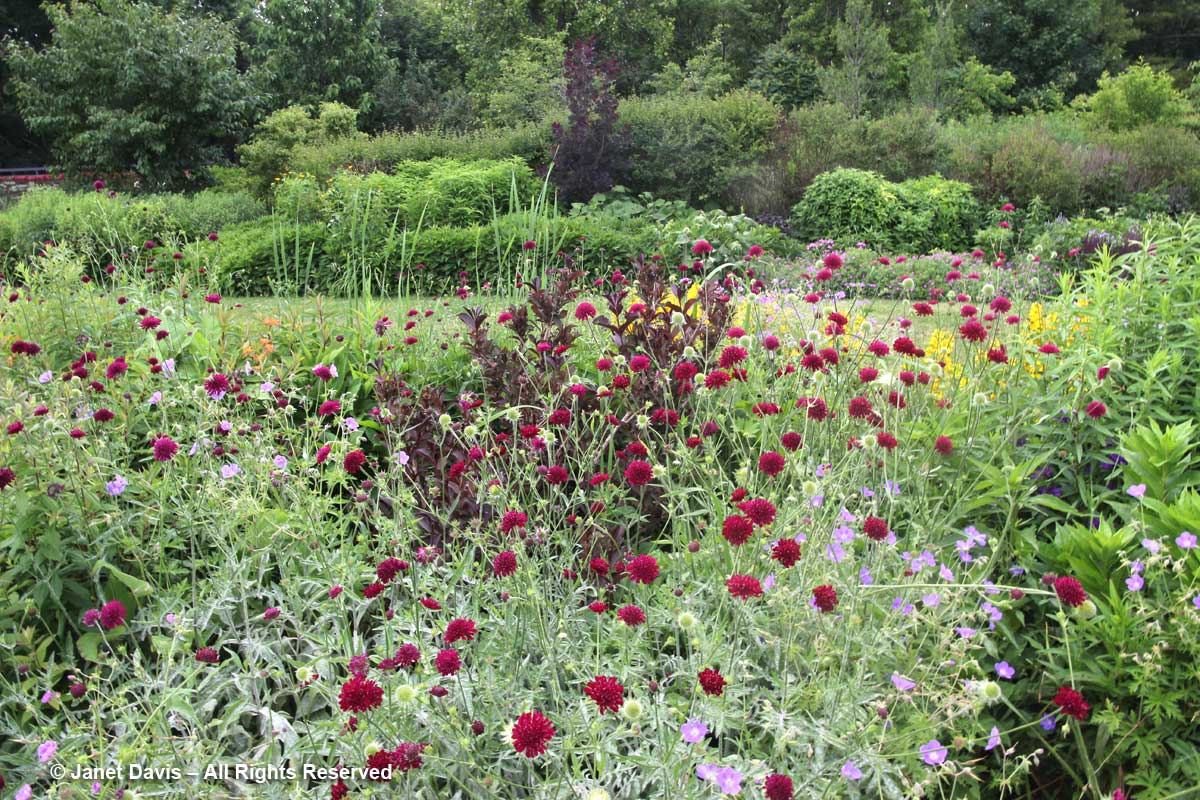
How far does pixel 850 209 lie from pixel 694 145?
2644 mm

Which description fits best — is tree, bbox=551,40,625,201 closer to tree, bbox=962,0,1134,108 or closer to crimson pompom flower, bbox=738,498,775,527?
crimson pompom flower, bbox=738,498,775,527

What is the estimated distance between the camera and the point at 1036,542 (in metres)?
1.89

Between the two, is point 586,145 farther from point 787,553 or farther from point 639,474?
point 787,553

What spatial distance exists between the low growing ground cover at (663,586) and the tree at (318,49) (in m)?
19.0

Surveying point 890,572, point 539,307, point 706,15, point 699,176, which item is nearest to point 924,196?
point 699,176

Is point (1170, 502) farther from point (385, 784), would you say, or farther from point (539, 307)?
point (539, 307)

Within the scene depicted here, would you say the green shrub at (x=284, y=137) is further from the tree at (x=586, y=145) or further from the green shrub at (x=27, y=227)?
the tree at (x=586, y=145)

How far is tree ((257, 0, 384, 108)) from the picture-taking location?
63.5 feet

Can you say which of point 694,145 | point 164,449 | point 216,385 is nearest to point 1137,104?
point 694,145

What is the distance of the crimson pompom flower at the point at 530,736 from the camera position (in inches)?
42.4

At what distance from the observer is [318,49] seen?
65.1 ft

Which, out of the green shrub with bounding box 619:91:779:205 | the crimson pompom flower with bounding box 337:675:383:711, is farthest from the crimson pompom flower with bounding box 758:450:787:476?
the green shrub with bounding box 619:91:779:205

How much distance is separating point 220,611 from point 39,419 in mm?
635

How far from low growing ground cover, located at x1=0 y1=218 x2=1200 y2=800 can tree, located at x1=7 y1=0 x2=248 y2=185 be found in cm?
1484
